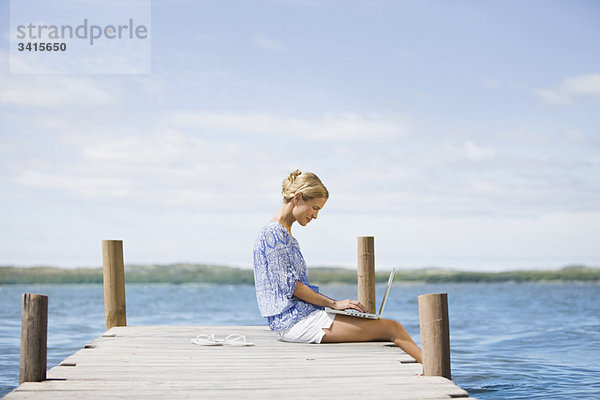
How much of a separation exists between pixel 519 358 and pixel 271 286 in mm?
8722

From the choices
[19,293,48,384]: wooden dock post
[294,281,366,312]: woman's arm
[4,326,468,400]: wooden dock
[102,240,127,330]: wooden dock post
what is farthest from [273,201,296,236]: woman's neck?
[102,240,127,330]: wooden dock post

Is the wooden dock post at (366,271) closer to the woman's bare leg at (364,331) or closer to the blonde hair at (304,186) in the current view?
the woman's bare leg at (364,331)

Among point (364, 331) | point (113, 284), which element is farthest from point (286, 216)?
point (113, 284)

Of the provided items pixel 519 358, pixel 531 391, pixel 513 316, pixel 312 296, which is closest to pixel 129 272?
pixel 513 316

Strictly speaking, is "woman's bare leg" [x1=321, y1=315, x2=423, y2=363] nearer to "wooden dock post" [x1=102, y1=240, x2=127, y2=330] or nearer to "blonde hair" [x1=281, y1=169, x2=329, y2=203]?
"blonde hair" [x1=281, y1=169, x2=329, y2=203]

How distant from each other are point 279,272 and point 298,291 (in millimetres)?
207

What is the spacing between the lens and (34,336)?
418 cm

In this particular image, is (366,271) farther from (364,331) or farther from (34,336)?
(34,336)

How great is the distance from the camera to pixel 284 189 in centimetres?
533

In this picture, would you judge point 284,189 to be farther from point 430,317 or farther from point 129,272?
point 129,272

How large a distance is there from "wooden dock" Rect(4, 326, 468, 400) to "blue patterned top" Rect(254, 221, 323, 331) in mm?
329

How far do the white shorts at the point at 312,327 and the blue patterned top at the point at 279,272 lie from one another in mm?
52

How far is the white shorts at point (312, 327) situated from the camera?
535cm

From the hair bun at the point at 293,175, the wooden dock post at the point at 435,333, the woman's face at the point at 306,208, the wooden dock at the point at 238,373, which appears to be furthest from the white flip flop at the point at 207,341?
the wooden dock post at the point at 435,333
